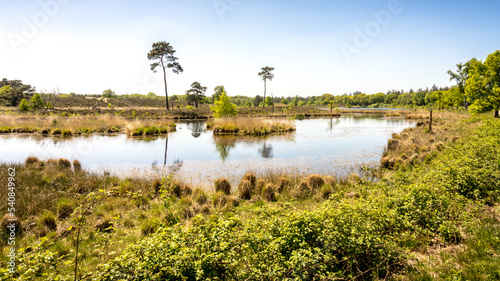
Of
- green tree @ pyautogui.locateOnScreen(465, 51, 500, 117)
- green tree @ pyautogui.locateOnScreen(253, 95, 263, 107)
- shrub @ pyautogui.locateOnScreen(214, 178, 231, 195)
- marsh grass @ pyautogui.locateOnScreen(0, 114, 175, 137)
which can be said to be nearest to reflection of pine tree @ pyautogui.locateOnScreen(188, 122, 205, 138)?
marsh grass @ pyautogui.locateOnScreen(0, 114, 175, 137)

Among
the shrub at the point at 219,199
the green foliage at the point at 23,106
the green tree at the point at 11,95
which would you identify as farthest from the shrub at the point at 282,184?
the green tree at the point at 11,95

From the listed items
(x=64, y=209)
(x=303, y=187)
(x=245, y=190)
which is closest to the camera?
(x=64, y=209)

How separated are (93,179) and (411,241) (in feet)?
27.2

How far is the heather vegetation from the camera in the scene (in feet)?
8.61

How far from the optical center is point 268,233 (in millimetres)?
3156

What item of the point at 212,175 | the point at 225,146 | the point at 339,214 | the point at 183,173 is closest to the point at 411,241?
the point at 339,214

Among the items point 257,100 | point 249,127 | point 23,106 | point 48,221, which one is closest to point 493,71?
point 249,127

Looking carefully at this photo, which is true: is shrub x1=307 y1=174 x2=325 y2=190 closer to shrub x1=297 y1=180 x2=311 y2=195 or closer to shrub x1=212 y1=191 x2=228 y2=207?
shrub x1=297 y1=180 x2=311 y2=195

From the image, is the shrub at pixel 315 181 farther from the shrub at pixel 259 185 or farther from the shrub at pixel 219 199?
the shrub at pixel 219 199

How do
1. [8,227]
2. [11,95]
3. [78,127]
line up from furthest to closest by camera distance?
[11,95] < [78,127] < [8,227]

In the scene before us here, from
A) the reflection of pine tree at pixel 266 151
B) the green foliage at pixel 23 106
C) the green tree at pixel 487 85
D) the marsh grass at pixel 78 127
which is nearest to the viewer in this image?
the reflection of pine tree at pixel 266 151

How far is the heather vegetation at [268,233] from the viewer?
2.62 meters

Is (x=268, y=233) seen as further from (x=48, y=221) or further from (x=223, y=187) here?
(x=48, y=221)

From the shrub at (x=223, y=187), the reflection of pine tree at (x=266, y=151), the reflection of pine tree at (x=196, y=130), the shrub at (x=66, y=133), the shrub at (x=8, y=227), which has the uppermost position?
the shrub at (x=66, y=133)
